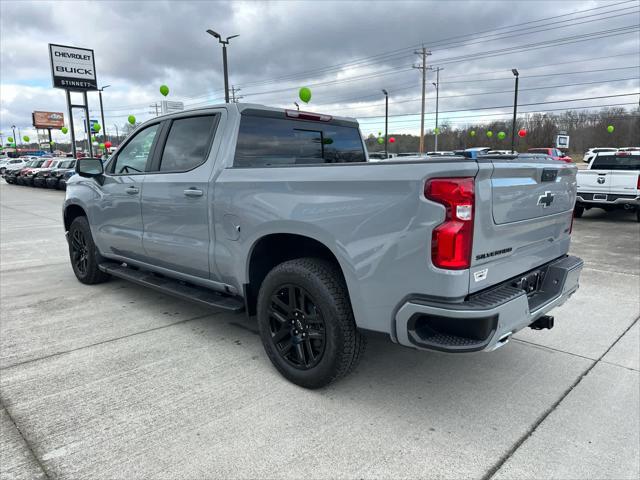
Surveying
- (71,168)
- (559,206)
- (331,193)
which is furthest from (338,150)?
(71,168)

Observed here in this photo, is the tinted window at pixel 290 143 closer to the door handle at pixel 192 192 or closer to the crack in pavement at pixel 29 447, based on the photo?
the door handle at pixel 192 192

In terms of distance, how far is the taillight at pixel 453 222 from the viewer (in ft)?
7.38

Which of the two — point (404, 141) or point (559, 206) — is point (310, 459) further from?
point (404, 141)

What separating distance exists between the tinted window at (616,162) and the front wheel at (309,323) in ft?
39.0

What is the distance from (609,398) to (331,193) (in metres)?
2.31

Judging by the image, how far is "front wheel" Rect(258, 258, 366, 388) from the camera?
2.78m

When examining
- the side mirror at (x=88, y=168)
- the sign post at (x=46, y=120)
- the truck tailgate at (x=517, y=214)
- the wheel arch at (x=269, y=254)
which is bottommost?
the wheel arch at (x=269, y=254)

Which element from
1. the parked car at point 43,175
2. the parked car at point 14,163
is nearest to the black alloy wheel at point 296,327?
the parked car at point 43,175

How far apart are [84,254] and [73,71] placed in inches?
1123

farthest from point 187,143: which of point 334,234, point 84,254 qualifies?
point 84,254

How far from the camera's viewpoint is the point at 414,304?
2.38 metres

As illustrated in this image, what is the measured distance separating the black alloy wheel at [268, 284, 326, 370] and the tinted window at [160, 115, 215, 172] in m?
1.39

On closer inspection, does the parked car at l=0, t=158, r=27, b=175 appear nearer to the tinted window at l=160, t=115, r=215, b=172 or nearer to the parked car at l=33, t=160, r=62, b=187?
the parked car at l=33, t=160, r=62, b=187

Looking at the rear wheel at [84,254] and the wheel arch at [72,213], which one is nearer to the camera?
the rear wheel at [84,254]
